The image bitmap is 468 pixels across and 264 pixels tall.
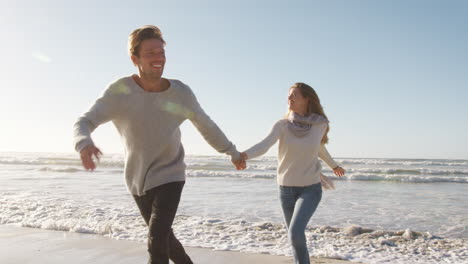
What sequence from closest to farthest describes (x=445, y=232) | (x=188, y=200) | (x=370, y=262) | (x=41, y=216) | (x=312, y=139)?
(x=312, y=139) < (x=370, y=262) < (x=445, y=232) < (x=41, y=216) < (x=188, y=200)

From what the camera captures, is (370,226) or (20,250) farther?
(370,226)

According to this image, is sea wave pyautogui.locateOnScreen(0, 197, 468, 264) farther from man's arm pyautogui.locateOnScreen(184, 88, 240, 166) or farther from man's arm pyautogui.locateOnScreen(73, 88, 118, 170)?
man's arm pyautogui.locateOnScreen(73, 88, 118, 170)

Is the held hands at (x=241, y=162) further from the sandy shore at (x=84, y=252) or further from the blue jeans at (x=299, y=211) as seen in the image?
the sandy shore at (x=84, y=252)

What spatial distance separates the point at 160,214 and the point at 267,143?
1.44 metres

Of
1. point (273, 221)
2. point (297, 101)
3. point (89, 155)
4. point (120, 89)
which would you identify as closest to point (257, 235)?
point (273, 221)

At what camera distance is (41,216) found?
26.3ft

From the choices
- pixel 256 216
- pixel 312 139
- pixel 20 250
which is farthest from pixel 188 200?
pixel 312 139

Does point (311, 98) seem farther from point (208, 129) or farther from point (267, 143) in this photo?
point (208, 129)

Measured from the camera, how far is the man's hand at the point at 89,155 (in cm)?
238

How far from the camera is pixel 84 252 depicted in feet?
17.8

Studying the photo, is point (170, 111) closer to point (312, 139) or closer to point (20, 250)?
point (312, 139)

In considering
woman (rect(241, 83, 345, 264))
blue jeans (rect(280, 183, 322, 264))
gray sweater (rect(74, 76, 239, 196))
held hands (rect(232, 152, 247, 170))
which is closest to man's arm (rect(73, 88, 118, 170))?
gray sweater (rect(74, 76, 239, 196))

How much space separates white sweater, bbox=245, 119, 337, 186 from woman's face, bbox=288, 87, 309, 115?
17 centimetres

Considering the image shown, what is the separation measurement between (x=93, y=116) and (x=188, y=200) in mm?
8242
